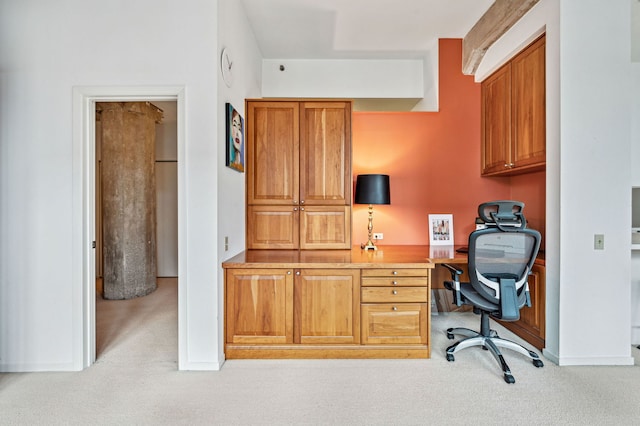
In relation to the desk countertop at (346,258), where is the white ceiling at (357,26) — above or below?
above

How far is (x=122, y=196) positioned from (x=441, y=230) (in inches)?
161

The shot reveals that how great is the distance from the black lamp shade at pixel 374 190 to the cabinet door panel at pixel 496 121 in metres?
1.19

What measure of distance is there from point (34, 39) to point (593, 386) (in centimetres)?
463

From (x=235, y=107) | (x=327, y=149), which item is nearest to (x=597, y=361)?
(x=327, y=149)

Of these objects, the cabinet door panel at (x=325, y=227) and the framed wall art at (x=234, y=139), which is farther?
the cabinet door panel at (x=325, y=227)

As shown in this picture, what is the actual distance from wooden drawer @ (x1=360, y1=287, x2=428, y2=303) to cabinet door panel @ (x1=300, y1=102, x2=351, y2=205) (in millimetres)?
926

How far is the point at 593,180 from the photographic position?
2357 millimetres

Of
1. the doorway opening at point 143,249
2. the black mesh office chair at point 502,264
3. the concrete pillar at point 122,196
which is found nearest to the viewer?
the black mesh office chair at point 502,264

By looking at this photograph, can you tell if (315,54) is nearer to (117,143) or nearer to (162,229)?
(117,143)

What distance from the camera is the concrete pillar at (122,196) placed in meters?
4.17

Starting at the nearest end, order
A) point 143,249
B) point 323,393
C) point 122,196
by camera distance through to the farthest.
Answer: point 323,393, point 122,196, point 143,249

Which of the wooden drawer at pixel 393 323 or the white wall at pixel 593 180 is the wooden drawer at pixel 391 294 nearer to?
the wooden drawer at pixel 393 323

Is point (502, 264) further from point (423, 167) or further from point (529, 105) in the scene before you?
→ point (423, 167)

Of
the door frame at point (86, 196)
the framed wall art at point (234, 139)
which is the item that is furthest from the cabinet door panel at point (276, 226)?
the door frame at point (86, 196)
